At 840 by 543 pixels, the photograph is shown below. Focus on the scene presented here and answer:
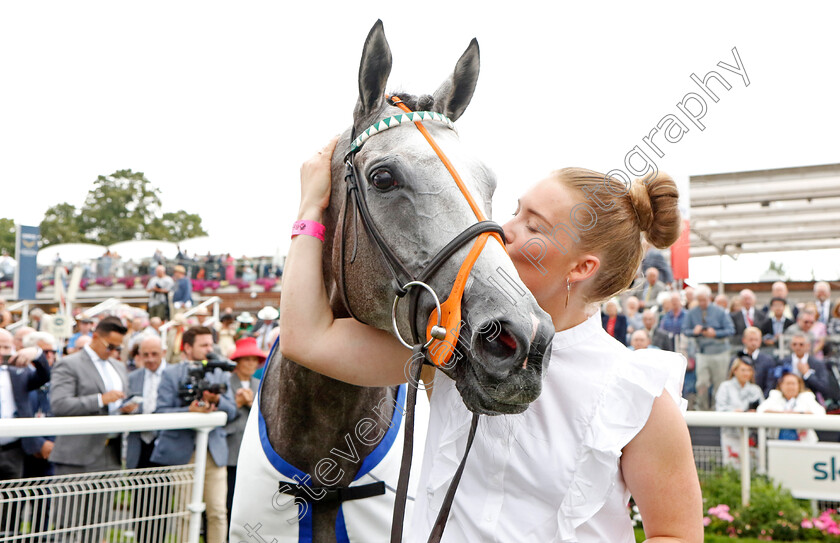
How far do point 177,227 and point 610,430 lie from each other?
49674mm

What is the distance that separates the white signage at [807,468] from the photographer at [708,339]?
3919mm

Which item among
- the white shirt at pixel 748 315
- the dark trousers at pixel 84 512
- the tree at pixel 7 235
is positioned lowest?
the dark trousers at pixel 84 512

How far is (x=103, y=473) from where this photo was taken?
3172mm

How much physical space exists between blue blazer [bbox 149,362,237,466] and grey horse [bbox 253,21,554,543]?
173 cm

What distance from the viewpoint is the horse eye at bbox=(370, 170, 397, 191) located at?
6.03ft

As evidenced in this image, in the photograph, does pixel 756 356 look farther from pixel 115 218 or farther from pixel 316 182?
pixel 115 218

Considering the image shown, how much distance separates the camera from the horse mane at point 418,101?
209cm

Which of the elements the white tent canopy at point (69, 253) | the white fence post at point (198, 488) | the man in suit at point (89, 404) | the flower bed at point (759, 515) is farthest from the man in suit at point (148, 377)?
the white tent canopy at point (69, 253)

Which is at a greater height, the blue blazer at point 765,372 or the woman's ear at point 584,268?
the woman's ear at point 584,268

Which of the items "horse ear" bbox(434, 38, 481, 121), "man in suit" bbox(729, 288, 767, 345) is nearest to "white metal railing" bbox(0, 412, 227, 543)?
"horse ear" bbox(434, 38, 481, 121)

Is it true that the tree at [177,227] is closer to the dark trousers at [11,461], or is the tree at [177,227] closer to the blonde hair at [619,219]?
the dark trousers at [11,461]

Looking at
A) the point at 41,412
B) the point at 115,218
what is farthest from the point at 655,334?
the point at 115,218

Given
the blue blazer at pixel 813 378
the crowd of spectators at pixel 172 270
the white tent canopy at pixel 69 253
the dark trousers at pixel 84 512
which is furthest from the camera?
the white tent canopy at pixel 69 253

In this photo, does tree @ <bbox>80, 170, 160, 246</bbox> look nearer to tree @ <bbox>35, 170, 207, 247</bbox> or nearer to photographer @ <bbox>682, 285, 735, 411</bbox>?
tree @ <bbox>35, 170, 207, 247</bbox>
